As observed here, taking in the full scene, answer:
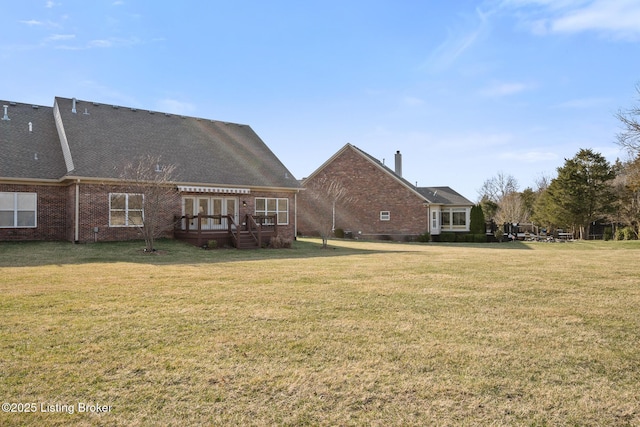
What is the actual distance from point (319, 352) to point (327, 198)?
29295 mm

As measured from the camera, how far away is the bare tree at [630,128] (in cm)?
2572

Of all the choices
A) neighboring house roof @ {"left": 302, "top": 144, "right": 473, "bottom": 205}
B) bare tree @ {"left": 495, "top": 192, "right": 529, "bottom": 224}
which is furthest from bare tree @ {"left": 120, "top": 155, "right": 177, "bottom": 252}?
bare tree @ {"left": 495, "top": 192, "right": 529, "bottom": 224}

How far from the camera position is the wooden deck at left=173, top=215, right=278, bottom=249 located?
65.2 ft

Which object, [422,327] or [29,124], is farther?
[29,124]

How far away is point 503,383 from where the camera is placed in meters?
4.18

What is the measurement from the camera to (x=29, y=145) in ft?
67.9

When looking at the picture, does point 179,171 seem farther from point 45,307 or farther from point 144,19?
point 45,307

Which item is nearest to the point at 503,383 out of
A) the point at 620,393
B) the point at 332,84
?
the point at 620,393

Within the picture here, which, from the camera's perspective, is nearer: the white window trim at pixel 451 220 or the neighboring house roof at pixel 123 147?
the neighboring house roof at pixel 123 147

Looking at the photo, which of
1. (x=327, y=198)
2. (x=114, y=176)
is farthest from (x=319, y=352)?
(x=327, y=198)

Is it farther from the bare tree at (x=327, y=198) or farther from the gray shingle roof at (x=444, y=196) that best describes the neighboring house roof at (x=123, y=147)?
the gray shingle roof at (x=444, y=196)

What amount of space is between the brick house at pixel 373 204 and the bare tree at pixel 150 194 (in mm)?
14347

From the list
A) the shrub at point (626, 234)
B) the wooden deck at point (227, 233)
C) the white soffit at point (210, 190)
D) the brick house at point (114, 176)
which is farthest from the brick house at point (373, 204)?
the wooden deck at point (227, 233)

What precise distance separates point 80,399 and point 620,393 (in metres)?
4.84
